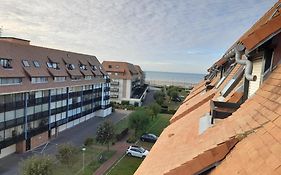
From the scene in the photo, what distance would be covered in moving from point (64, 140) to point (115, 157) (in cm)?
993

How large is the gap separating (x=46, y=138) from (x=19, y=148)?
5.01 m

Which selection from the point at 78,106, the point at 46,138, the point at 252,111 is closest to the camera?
the point at 252,111

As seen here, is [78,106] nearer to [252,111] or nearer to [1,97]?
[1,97]

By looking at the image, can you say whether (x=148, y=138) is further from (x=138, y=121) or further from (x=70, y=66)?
(x=70, y=66)

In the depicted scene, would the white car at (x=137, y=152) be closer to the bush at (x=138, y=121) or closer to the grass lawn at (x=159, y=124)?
the bush at (x=138, y=121)

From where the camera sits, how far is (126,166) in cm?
2762

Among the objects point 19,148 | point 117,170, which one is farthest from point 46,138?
point 117,170

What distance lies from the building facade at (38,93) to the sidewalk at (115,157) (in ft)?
32.7

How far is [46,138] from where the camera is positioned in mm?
35500

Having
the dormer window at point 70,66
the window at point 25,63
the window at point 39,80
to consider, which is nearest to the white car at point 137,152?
the window at point 39,80

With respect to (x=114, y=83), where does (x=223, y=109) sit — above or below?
above

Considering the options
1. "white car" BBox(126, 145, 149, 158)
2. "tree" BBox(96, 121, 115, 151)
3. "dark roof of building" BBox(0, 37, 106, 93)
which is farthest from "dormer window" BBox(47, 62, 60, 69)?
"white car" BBox(126, 145, 149, 158)

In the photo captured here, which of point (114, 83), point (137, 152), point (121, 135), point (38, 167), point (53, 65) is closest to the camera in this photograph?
point (38, 167)

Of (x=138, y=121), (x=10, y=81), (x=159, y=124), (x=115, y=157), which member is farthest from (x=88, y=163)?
(x=159, y=124)
